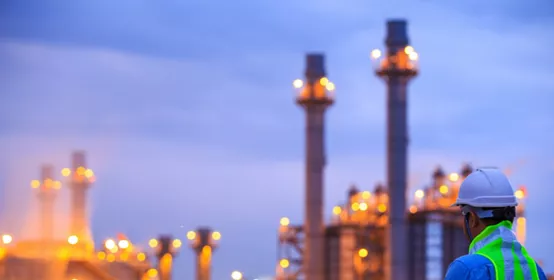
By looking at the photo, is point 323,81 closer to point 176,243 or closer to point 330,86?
point 330,86

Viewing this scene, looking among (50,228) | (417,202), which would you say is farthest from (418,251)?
(50,228)

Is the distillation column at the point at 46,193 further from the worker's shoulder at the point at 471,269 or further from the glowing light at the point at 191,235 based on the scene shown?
the worker's shoulder at the point at 471,269

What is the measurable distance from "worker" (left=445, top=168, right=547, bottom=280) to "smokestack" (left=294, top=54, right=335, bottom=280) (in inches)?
2491

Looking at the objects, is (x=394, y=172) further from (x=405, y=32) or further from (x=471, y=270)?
(x=471, y=270)

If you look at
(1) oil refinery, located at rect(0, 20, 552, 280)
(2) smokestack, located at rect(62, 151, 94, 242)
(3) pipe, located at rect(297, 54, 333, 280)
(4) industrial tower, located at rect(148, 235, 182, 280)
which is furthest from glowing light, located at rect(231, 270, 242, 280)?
(2) smokestack, located at rect(62, 151, 94, 242)

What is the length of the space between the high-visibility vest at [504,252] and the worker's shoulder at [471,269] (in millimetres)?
39

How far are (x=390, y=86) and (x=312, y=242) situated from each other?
12492 mm

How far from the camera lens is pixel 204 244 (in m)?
90.1

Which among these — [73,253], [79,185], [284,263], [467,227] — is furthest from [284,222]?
[467,227]

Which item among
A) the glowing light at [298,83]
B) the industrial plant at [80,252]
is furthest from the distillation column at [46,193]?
the glowing light at [298,83]

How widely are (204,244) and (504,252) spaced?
85.8 metres

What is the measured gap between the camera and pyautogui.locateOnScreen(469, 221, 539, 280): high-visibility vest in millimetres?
4660

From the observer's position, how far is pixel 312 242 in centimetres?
6906

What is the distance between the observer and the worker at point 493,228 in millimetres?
4656
